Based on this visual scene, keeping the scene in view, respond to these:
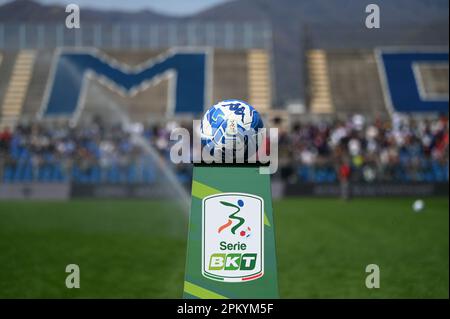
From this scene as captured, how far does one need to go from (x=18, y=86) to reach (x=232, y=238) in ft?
112

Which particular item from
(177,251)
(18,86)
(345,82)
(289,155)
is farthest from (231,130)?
(345,82)

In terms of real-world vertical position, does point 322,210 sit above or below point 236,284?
above

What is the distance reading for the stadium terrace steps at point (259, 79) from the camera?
130 ft

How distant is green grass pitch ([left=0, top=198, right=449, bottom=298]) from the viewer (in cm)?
932

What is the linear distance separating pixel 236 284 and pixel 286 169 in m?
23.1

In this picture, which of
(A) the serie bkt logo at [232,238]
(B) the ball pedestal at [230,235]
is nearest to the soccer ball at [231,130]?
(B) the ball pedestal at [230,235]

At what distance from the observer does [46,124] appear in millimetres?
34031

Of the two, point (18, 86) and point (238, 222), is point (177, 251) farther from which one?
point (18, 86)

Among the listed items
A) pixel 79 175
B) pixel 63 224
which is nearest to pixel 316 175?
pixel 79 175

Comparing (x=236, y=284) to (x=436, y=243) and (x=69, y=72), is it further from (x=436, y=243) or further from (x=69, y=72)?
(x=69, y=72)

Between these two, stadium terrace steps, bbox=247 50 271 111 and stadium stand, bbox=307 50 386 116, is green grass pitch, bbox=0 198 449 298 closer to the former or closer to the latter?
stadium stand, bbox=307 50 386 116

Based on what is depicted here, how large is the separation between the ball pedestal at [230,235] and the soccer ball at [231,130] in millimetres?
126

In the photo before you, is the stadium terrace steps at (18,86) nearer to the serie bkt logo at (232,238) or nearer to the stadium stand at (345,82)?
the stadium stand at (345,82)

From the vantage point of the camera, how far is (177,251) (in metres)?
12.9
